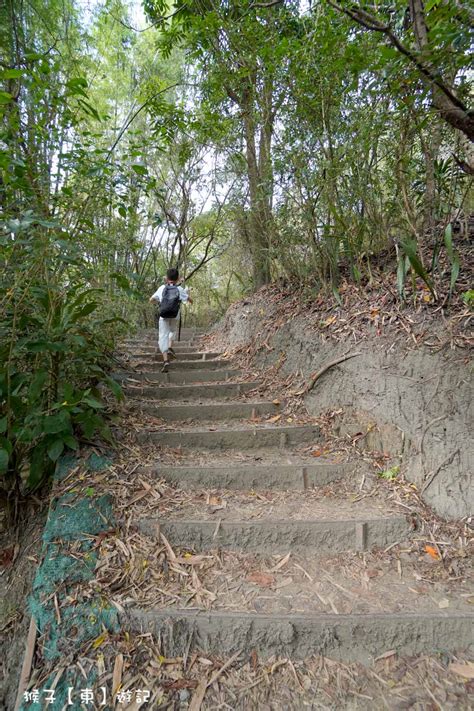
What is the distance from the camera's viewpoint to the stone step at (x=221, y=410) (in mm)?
3518

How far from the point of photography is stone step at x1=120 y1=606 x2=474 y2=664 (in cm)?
166

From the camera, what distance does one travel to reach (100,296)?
12.9 ft

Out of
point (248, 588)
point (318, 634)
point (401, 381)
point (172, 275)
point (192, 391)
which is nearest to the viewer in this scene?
point (318, 634)

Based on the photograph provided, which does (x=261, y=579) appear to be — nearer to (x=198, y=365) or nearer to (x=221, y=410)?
(x=221, y=410)

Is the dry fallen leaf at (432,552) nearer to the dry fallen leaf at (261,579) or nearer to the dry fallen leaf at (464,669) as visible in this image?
the dry fallen leaf at (464,669)

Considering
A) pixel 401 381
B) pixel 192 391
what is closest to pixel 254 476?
pixel 401 381

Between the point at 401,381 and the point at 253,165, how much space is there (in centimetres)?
435

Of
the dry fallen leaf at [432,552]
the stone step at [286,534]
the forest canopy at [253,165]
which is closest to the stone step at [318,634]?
the dry fallen leaf at [432,552]

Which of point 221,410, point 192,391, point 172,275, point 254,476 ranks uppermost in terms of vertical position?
point 172,275

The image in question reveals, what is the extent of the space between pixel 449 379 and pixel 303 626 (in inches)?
67.1

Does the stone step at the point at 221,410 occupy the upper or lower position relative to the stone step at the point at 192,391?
lower

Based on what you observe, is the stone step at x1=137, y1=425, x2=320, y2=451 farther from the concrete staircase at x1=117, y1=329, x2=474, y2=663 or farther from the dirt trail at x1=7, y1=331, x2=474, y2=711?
the dirt trail at x1=7, y1=331, x2=474, y2=711

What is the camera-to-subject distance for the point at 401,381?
103 inches

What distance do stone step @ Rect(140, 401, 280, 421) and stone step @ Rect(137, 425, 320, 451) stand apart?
15.7 inches
